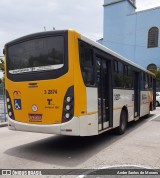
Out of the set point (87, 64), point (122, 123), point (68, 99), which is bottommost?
point (122, 123)

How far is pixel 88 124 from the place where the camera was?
6805 millimetres

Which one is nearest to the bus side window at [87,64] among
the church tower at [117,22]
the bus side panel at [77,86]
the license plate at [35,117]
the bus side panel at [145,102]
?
the bus side panel at [77,86]

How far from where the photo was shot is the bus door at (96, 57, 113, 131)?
7895mm

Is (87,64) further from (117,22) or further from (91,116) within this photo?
(117,22)

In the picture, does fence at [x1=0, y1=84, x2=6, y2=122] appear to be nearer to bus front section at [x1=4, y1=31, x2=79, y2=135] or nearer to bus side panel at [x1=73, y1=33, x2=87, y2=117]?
bus front section at [x1=4, y1=31, x2=79, y2=135]

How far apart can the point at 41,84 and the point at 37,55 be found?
0.82m

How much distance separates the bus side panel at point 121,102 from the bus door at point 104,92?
458 millimetres

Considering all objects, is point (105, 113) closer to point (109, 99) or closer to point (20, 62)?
point (109, 99)

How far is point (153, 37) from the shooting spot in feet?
132

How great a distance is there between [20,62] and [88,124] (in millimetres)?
2617

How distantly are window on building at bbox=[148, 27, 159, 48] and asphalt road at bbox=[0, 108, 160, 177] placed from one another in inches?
1280

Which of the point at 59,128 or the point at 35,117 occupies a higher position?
the point at 35,117

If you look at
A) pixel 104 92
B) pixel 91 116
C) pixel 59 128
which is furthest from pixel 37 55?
pixel 104 92

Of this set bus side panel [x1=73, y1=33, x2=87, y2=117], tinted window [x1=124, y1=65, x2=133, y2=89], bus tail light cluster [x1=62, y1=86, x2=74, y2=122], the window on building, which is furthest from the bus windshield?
the window on building
